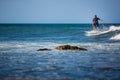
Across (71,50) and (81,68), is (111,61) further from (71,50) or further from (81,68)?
(71,50)

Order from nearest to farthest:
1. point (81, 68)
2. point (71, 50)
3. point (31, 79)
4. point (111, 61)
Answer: point (31, 79) < point (81, 68) < point (111, 61) < point (71, 50)

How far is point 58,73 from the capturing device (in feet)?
45.3

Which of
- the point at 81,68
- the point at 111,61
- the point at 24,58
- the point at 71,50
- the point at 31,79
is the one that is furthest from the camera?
the point at 71,50

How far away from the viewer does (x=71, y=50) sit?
22.9m

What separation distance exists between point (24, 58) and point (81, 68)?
188 inches

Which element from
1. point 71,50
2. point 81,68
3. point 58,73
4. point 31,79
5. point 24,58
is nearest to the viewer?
point 31,79

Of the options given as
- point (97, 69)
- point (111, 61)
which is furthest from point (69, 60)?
point (97, 69)

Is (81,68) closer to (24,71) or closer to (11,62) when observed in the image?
(24,71)

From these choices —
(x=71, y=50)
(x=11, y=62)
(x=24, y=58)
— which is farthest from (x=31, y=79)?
(x=71, y=50)

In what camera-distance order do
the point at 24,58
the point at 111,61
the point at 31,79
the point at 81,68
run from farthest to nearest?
the point at 24,58, the point at 111,61, the point at 81,68, the point at 31,79

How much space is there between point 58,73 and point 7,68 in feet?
8.35

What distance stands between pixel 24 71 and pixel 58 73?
144cm

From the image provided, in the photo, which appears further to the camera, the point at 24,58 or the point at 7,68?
the point at 24,58

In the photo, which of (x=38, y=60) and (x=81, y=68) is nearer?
(x=81, y=68)
